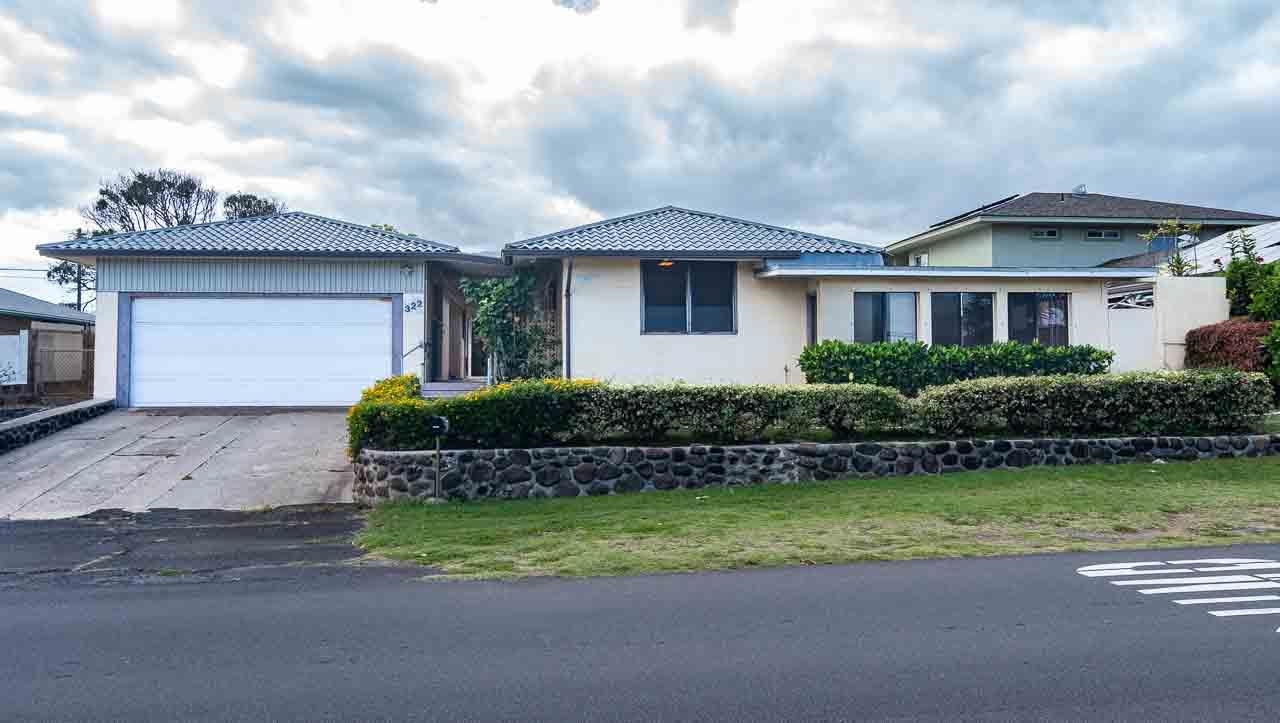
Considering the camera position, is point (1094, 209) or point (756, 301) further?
point (1094, 209)

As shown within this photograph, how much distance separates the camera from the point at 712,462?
44.2 ft

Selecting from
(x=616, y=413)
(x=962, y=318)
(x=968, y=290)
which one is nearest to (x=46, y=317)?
(x=616, y=413)

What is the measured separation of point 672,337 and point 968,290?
6400 millimetres

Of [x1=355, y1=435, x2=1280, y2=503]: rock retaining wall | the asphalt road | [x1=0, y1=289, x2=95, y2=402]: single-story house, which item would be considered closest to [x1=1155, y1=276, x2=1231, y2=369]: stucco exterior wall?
[x1=355, y1=435, x2=1280, y2=503]: rock retaining wall

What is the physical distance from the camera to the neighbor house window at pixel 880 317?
19.6 meters

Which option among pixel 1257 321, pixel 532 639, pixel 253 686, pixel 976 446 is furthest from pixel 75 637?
pixel 1257 321

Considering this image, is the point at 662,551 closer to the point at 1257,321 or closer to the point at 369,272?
the point at 369,272

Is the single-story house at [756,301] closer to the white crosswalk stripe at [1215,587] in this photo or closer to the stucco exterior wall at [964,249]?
the stucco exterior wall at [964,249]

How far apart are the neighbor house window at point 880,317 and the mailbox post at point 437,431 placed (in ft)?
32.8

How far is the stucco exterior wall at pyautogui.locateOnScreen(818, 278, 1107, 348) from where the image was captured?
63.6 ft

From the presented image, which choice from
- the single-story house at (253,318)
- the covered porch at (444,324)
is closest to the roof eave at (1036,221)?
the covered porch at (444,324)

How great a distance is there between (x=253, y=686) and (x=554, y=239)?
1461cm

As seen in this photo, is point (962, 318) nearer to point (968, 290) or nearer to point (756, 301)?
point (968, 290)

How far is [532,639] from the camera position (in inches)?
246
